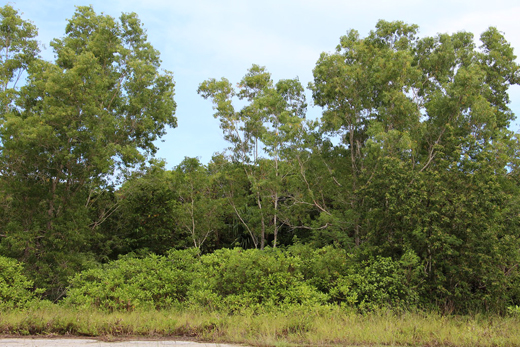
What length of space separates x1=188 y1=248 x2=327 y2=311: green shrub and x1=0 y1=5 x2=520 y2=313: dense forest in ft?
0.17

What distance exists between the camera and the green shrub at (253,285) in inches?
386

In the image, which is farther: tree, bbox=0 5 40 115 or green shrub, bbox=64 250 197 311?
tree, bbox=0 5 40 115

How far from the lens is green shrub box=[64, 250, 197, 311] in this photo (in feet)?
33.8

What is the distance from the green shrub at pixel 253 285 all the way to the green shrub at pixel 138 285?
2.38 feet

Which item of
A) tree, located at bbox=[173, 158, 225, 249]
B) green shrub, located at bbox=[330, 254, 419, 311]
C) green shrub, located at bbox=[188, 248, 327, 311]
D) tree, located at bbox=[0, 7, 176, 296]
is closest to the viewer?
green shrub, located at bbox=[188, 248, 327, 311]

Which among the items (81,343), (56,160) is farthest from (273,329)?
(56,160)

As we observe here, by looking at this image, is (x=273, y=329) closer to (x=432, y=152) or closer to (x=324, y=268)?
(x=324, y=268)

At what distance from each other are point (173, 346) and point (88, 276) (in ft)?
22.3

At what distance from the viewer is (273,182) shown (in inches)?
851

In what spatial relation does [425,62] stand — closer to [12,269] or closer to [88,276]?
[88,276]

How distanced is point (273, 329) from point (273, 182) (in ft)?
48.0

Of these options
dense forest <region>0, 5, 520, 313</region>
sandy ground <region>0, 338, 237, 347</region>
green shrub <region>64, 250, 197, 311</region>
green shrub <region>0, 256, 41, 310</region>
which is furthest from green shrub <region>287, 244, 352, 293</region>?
green shrub <region>0, 256, 41, 310</region>

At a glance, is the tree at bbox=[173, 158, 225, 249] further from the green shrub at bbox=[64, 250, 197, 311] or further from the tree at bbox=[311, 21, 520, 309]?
the green shrub at bbox=[64, 250, 197, 311]

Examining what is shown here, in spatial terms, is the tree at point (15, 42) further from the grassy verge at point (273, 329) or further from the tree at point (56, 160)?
the grassy verge at point (273, 329)
